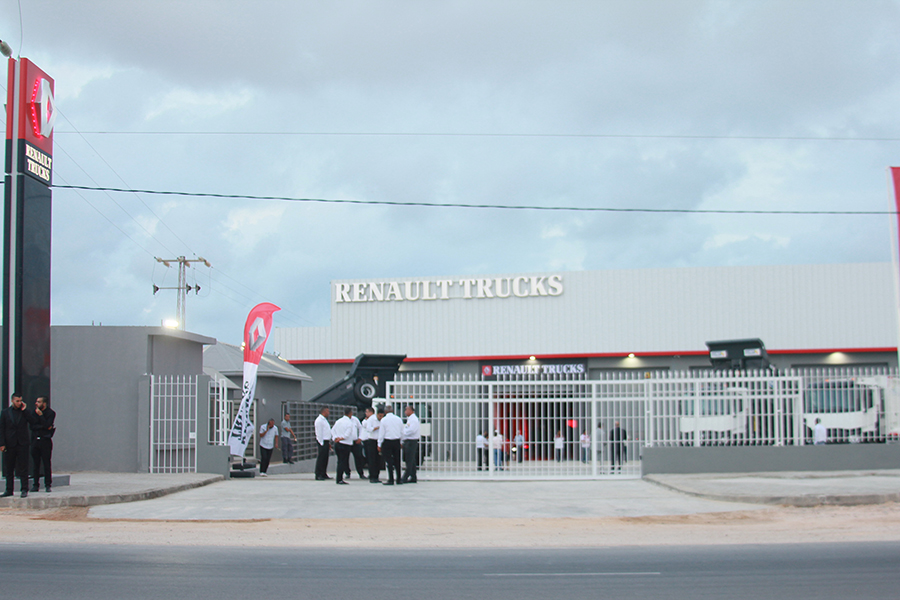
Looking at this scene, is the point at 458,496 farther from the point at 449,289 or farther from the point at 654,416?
the point at 449,289

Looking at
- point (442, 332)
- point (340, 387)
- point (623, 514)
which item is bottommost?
point (623, 514)

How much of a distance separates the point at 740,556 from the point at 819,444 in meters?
9.82

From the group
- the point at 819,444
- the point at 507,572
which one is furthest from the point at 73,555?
the point at 819,444

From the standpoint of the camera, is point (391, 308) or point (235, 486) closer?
point (235, 486)

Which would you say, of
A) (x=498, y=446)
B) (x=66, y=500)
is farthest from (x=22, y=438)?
(x=498, y=446)

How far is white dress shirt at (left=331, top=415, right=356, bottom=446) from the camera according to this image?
16516 mm

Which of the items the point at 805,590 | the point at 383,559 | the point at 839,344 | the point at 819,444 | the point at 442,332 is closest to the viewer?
the point at 805,590

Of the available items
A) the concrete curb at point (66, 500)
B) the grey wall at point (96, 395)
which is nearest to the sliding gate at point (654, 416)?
the concrete curb at point (66, 500)

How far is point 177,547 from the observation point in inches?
364

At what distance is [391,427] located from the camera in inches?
631

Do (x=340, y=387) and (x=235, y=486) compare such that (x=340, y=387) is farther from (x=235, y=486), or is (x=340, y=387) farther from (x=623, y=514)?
(x=623, y=514)

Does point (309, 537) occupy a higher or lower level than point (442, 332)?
lower

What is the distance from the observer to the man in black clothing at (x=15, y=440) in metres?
12.9

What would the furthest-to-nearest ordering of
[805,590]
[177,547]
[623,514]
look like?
1. [623,514]
2. [177,547]
3. [805,590]
